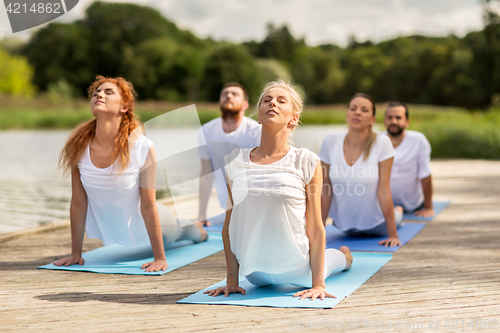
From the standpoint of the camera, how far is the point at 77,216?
425cm

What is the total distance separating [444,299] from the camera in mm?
3178

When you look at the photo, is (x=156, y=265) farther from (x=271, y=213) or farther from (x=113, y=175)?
(x=271, y=213)

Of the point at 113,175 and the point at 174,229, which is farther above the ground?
the point at 113,175

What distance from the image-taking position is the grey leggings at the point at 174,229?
14.9 ft

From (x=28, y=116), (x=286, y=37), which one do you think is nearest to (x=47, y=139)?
(x=28, y=116)

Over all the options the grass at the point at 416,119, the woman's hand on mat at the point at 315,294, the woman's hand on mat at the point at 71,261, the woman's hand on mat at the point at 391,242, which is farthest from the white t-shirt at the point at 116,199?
the grass at the point at 416,119

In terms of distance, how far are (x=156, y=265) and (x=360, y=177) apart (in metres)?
2.05

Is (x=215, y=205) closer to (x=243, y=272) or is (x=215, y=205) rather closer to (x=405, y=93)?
(x=243, y=272)

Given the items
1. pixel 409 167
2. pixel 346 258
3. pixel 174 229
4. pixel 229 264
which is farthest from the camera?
pixel 409 167

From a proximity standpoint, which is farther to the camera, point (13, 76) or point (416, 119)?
point (13, 76)

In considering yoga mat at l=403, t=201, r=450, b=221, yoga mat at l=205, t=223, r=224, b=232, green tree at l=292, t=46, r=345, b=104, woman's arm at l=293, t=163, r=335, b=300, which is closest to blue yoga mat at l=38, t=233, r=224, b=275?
yoga mat at l=205, t=223, r=224, b=232

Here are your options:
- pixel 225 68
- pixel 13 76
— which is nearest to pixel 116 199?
pixel 13 76

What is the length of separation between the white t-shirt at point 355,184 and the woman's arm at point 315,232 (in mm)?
1967

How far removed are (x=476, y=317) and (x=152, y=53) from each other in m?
54.0
